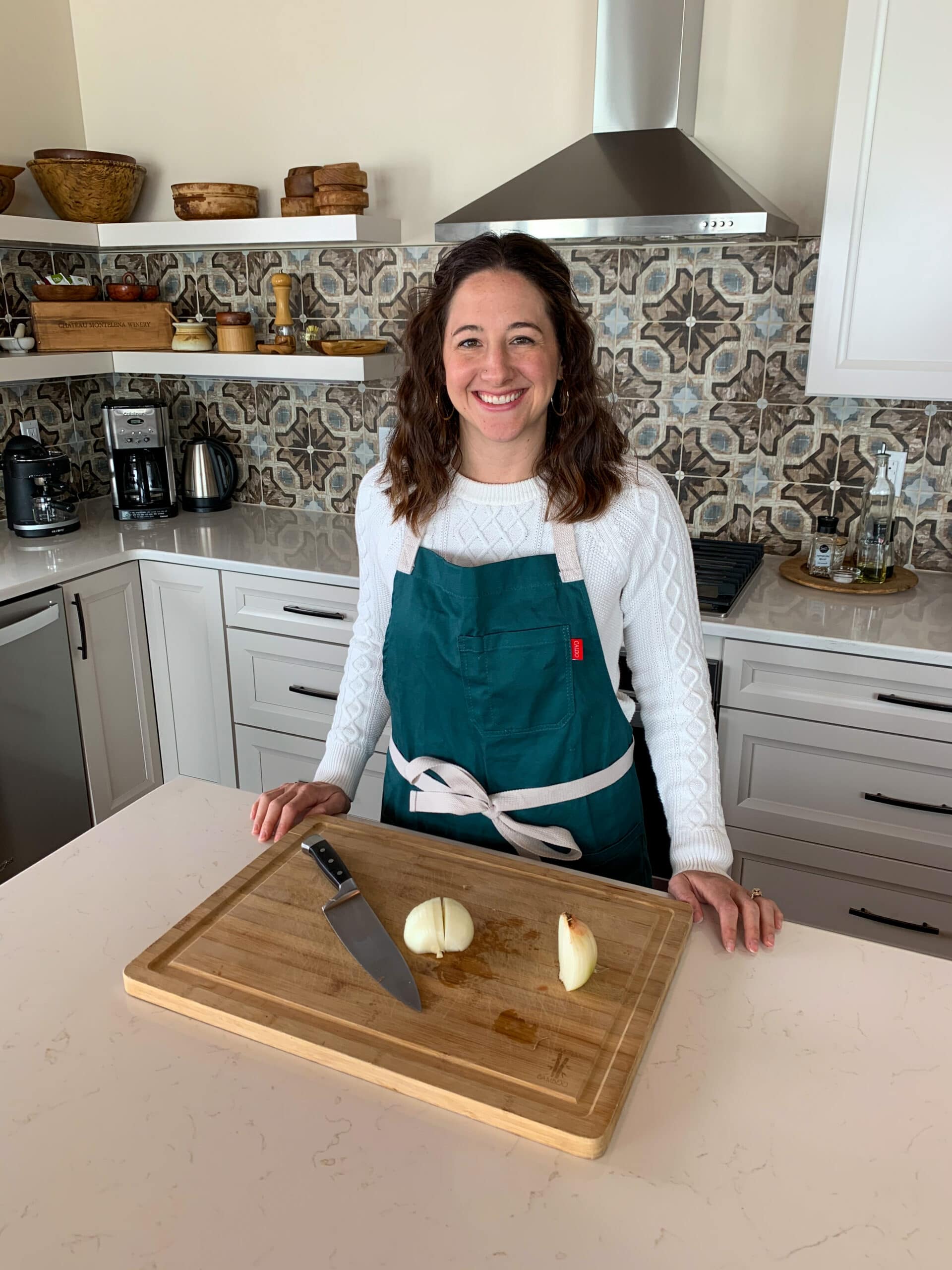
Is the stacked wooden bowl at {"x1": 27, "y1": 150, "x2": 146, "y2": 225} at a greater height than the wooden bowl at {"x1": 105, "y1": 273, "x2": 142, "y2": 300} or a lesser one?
greater

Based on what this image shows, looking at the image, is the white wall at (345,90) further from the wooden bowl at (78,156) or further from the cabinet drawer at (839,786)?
the cabinet drawer at (839,786)

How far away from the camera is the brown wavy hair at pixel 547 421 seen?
4.48 feet

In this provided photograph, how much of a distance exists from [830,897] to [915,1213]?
1.57 metres

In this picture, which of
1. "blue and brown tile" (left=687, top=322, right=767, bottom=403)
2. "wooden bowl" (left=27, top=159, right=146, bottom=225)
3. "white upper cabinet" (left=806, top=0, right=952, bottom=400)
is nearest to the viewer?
"white upper cabinet" (left=806, top=0, right=952, bottom=400)

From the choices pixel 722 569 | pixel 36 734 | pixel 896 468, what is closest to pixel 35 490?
pixel 36 734

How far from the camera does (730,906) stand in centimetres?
109

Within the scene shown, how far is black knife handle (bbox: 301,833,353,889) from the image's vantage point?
3.58 feet

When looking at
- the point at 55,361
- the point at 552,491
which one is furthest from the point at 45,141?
the point at 552,491

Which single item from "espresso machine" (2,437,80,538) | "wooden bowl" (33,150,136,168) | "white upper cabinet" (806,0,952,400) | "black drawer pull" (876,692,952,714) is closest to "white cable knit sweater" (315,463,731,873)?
"black drawer pull" (876,692,952,714)

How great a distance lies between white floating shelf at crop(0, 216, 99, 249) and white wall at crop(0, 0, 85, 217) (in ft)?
0.56

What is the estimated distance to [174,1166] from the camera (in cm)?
78

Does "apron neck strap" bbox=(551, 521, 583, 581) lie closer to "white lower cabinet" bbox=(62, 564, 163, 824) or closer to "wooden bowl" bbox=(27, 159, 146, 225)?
"white lower cabinet" bbox=(62, 564, 163, 824)

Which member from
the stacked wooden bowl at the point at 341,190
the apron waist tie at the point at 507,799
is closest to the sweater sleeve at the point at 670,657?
the apron waist tie at the point at 507,799

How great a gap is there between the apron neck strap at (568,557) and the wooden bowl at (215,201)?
75.2 inches
